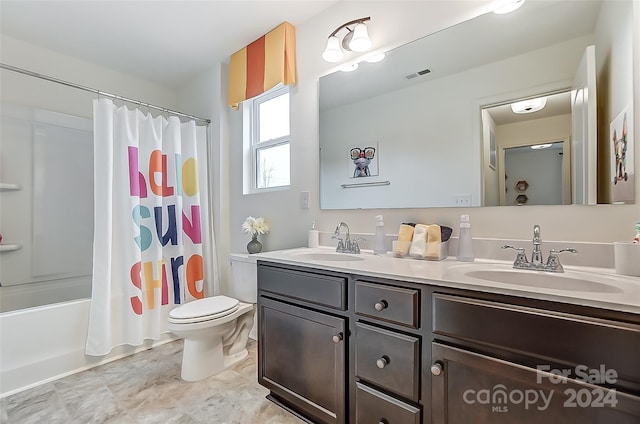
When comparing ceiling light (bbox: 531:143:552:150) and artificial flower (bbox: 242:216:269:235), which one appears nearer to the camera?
ceiling light (bbox: 531:143:552:150)

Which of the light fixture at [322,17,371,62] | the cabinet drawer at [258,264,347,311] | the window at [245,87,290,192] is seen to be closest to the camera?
the cabinet drawer at [258,264,347,311]

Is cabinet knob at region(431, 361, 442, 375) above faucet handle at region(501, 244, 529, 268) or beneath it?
beneath

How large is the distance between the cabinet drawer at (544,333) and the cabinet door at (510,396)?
0.16ft

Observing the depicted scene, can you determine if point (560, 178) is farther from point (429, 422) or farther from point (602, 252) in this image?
point (429, 422)

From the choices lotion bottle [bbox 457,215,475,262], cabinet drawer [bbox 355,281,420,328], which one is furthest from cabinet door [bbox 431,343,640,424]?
lotion bottle [bbox 457,215,475,262]

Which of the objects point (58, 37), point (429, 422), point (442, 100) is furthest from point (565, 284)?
point (58, 37)

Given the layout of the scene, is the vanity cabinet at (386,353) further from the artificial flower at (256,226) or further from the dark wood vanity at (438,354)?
the artificial flower at (256,226)

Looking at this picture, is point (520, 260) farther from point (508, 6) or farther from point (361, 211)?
point (508, 6)

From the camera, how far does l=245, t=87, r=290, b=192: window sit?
7.98 feet

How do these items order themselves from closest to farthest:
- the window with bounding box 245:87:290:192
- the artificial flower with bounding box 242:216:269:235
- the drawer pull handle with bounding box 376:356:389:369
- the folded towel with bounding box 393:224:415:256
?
the drawer pull handle with bounding box 376:356:389:369 → the folded towel with bounding box 393:224:415:256 → the artificial flower with bounding box 242:216:269:235 → the window with bounding box 245:87:290:192

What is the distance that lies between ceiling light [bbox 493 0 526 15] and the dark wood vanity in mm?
1320

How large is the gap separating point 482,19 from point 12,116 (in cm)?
334

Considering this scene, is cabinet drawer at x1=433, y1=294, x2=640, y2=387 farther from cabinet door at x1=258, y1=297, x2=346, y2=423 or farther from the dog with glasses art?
the dog with glasses art

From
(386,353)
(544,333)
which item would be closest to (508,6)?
(544,333)
